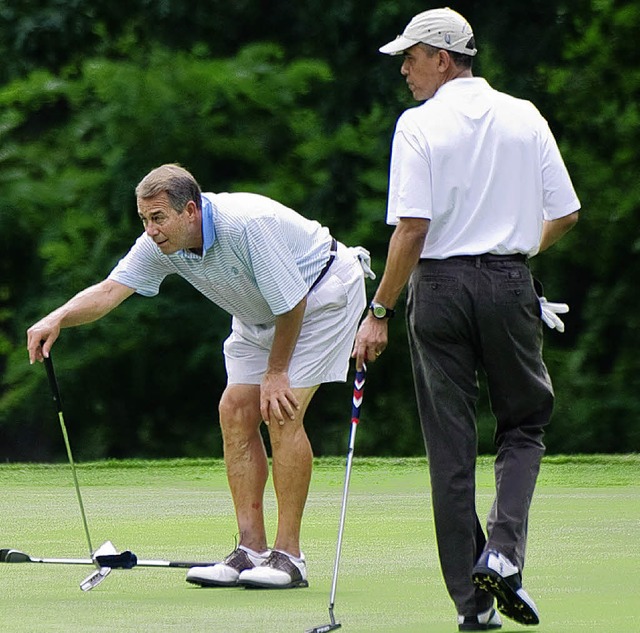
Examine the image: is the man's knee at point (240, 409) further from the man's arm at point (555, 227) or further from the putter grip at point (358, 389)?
the man's arm at point (555, 227)

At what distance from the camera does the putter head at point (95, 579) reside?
14.4ft

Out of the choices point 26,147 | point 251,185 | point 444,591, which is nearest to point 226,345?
point 444,591

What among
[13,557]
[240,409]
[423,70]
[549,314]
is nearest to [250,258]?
[240,409]

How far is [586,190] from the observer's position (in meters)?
16.5

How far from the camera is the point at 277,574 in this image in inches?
177

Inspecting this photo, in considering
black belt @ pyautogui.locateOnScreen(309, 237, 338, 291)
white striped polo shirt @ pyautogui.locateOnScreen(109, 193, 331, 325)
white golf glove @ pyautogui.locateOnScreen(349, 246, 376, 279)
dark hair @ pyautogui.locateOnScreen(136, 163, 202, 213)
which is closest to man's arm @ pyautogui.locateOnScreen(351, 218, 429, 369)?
white striped polo shirt @ pyautogui.locateOnScreen(109, 193, 331, 325)

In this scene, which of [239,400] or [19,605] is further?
[239,400]

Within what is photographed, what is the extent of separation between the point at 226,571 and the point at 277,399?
0.53 m

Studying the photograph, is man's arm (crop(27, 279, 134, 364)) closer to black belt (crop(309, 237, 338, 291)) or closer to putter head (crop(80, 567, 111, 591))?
black belt (crop(309, 237, 338, 291))

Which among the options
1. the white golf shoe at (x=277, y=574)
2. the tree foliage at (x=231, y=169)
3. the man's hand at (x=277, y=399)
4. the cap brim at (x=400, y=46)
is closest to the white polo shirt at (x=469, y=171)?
the cap brim at (x=400, y=46)

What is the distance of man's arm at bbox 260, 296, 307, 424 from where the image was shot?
4.68 meters

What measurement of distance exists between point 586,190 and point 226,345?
39.3 ft

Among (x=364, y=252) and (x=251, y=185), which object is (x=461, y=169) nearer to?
(x=364, y=252)

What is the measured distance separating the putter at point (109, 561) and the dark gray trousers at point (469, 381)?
3.69 ft
